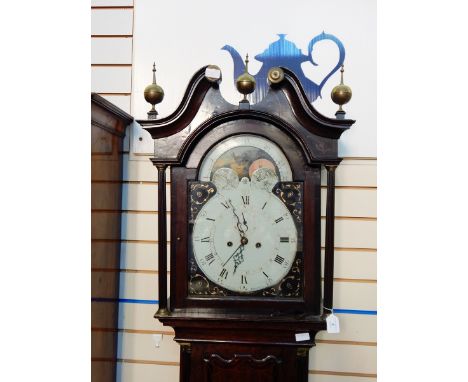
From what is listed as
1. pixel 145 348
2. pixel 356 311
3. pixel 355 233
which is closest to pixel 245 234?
pixel 355 233

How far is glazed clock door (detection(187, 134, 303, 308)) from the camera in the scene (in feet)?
4.30

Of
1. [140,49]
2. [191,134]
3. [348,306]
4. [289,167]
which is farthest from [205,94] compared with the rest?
[348,306]

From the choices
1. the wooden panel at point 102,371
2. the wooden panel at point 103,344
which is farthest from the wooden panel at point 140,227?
the wooden panel at point 102,371

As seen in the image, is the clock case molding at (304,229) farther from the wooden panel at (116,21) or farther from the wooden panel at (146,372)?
the wooden panel at (116,21)

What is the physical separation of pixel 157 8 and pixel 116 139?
0.60 metres

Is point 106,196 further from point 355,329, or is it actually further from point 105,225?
point 355,329

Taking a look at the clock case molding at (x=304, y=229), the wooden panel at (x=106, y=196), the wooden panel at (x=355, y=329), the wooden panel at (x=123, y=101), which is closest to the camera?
the clock case molding at (x=304, y=229)

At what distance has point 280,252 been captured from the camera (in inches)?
51.5

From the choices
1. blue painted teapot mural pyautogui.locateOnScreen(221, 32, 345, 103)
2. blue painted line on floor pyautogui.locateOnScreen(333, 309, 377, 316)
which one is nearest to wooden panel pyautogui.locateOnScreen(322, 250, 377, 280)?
blue painted line on floor pyautogui.locateOnScreen(333, 309, 377, 316)

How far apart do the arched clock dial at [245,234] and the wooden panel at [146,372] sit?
0.56m

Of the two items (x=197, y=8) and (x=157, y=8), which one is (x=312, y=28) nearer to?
(x=197, y=8)

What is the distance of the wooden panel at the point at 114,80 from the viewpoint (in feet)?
5.42

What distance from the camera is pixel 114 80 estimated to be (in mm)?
1658

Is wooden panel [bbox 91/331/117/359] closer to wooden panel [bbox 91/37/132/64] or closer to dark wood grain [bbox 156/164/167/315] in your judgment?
dark wood grain [bbox 156/164/167/315]
